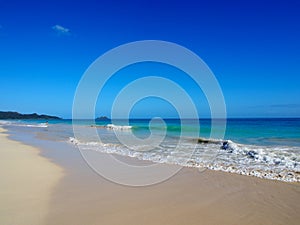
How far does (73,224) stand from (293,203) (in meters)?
4.32

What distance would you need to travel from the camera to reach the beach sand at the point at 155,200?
164 inches

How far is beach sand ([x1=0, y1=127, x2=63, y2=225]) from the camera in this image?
4.16 metres

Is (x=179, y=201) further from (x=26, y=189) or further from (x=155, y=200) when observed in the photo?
(x=26, y=189)

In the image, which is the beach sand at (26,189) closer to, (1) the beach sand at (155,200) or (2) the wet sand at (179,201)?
(1) the beach sand at (155,200)

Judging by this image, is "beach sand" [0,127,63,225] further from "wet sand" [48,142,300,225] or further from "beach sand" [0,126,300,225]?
"wet sand" [48,142,300,225]

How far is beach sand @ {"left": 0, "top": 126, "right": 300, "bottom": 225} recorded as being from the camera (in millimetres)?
4156

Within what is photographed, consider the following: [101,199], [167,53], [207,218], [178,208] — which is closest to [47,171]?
[101,199]

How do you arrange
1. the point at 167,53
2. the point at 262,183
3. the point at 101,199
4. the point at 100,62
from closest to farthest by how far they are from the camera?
1. the point at 101,199
2. the point at 262,183
3. the point at 100,62
4. the point at 167,53

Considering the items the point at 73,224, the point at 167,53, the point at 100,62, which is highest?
the point at 167,53

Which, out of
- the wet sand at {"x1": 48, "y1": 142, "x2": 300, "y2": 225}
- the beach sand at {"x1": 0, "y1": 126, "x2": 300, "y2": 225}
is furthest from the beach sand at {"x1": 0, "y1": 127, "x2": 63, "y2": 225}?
the wet sand at {"x1": 48, "y1": 142, "x2": 300, "y2": 225}

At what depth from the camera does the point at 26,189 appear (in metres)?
5.60

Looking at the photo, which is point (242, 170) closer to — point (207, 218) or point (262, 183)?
point (262, 183)

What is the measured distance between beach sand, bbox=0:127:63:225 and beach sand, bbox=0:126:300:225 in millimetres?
17

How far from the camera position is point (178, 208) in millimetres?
4602
